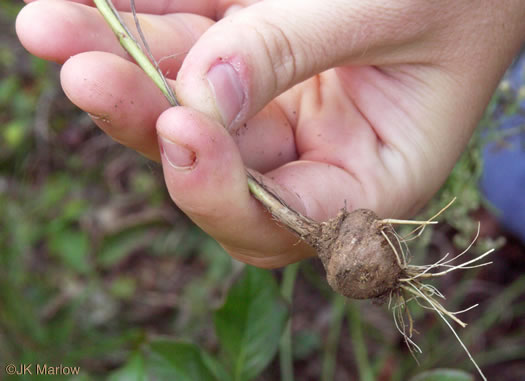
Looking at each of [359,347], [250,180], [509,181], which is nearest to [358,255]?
[250,180]

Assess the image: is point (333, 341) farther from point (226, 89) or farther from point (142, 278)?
point (226, 89)

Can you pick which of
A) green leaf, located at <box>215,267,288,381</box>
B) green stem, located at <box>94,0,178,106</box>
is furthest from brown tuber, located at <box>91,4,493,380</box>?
green leaf, located at <box>215,267,288,381</box>

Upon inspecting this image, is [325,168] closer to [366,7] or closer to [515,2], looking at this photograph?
[366,7]

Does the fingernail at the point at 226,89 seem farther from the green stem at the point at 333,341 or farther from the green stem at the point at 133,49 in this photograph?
the green stem at the point at 333,341

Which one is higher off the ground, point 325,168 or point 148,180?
point 325,168

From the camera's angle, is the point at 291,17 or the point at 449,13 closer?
the point at 291,17

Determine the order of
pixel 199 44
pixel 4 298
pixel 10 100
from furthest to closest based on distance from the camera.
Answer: pixel 10 100 → pixel 4 298 → pixel 199 44

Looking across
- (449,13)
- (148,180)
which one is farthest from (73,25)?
(148,180)

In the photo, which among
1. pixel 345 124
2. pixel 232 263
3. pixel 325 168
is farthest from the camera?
pixel 232 263
